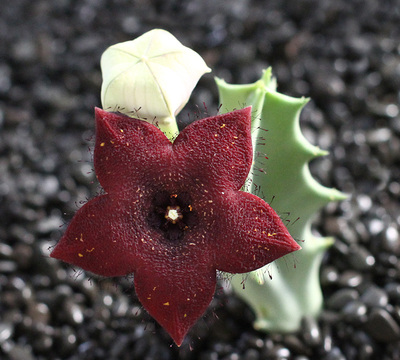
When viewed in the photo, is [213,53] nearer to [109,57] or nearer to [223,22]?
[223,22]

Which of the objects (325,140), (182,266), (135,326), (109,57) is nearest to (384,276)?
(325,140)

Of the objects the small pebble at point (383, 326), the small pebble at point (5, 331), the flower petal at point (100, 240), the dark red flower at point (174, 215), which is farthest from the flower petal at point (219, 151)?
the small pebble at point (5, 331)

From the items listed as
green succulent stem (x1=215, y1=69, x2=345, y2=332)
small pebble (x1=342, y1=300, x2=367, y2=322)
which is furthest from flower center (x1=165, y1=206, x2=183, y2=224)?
small pebble (x1=342, y1=300, x2=367, y2=322)

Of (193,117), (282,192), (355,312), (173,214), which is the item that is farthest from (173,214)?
(193,117)

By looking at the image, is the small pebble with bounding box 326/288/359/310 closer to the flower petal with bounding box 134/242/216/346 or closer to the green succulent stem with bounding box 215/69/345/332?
the green succulent stem with bounding box 215/69/345/332

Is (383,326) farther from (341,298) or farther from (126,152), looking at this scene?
(126,152)
